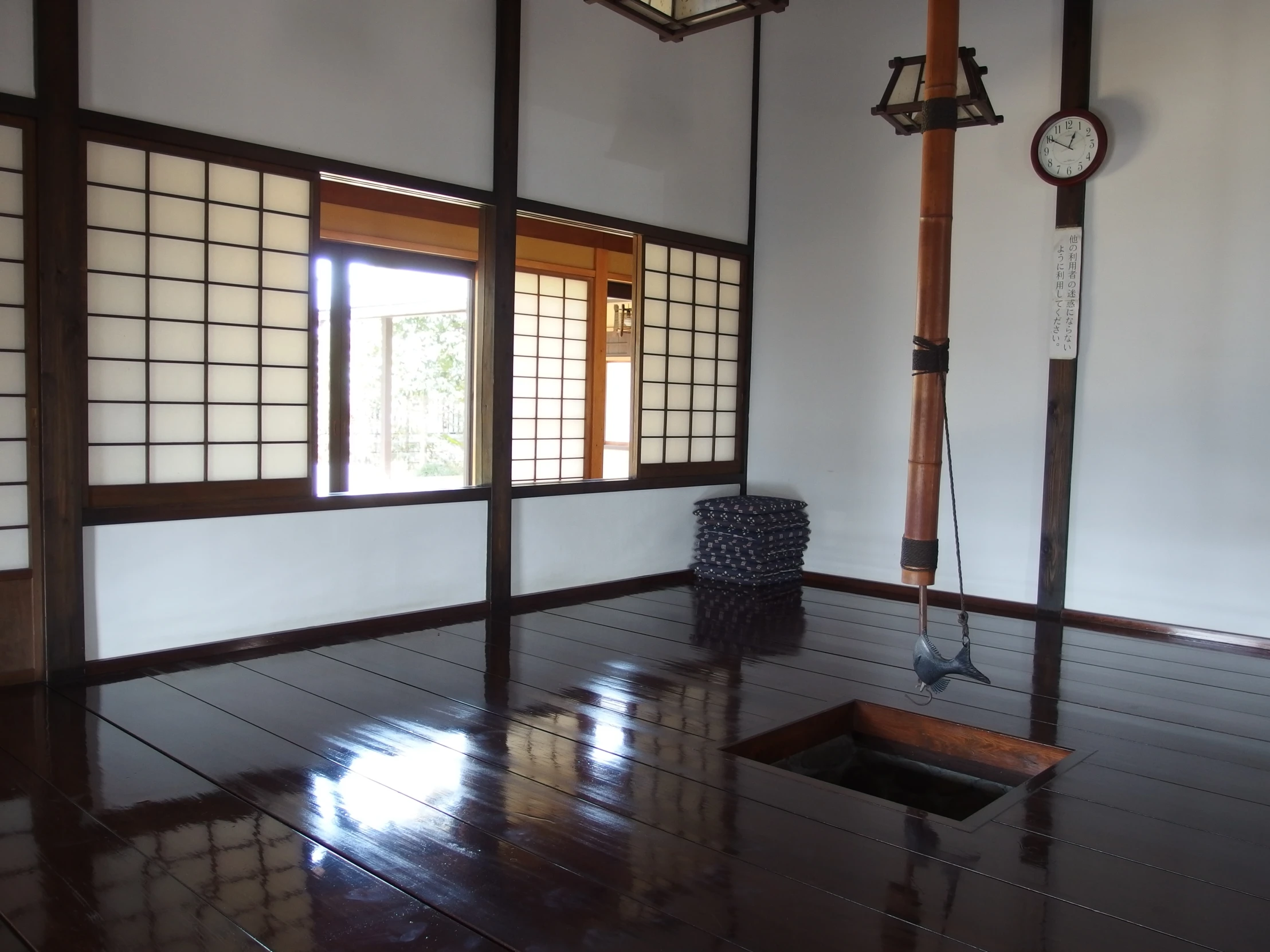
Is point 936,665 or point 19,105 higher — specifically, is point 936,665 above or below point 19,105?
below

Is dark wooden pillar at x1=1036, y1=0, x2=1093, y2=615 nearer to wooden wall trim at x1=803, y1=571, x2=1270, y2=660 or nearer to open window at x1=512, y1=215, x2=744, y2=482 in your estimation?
wooden wall trim at x1=803, y1=571, x2=1270, y2=660

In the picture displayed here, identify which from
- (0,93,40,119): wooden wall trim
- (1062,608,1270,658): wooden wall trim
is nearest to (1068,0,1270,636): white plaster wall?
(1062,608,1270,658): wooden wall trim

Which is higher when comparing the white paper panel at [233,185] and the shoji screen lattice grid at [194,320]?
the white paper panel at [233,185]

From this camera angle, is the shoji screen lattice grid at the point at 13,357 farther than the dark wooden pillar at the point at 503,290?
No

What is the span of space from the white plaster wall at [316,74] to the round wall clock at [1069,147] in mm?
2627

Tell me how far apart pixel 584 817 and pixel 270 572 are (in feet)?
6.81

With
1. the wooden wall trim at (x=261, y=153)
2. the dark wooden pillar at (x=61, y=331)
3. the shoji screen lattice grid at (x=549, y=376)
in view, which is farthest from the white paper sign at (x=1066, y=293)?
the dark wooden pillar at (x=61, y=331)

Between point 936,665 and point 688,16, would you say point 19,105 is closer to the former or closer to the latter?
point 688,16

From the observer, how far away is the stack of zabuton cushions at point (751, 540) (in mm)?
5414

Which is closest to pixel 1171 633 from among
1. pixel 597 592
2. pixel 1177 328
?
pixel 1177 328

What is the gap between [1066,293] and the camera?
475 cm

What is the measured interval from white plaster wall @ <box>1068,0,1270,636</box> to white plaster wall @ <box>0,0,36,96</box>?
436 cm

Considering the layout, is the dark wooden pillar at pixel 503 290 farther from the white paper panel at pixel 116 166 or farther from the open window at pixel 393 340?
the open window at pixel 393 340

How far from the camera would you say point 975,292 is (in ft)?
16.7
